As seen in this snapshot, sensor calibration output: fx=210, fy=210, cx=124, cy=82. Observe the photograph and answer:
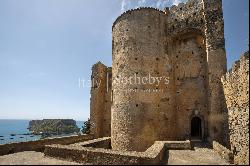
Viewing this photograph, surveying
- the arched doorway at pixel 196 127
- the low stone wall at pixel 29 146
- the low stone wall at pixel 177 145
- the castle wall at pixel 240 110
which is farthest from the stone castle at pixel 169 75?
the castle wall at pixel 240 110

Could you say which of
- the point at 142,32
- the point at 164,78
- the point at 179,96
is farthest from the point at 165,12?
the point at 179,96

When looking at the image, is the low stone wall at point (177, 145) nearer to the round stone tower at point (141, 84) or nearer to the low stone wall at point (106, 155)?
the low stone wall at point (106, 155)

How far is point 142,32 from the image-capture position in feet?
49.7

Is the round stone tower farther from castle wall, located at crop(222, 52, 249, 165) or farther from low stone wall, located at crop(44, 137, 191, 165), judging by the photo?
A: castle wall, located at crop(222, 52, 249, 165)

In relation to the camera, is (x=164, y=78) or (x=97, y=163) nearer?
(x=97, y=163)

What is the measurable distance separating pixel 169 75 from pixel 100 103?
725 cm

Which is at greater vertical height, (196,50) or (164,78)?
(196,50)

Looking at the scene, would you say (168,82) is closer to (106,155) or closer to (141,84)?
(141,84)

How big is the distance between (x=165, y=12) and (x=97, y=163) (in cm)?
1280

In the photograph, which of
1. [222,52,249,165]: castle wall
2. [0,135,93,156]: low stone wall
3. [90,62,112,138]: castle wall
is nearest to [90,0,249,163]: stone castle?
[90,62,112,138]: castle wall

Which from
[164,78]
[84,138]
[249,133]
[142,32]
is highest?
[142,32]

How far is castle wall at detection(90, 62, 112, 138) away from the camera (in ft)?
61.7

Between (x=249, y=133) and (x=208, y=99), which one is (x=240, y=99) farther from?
(x=208, y=99)

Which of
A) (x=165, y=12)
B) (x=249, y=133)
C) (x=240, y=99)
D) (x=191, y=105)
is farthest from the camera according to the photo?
(x=165, y=12)
